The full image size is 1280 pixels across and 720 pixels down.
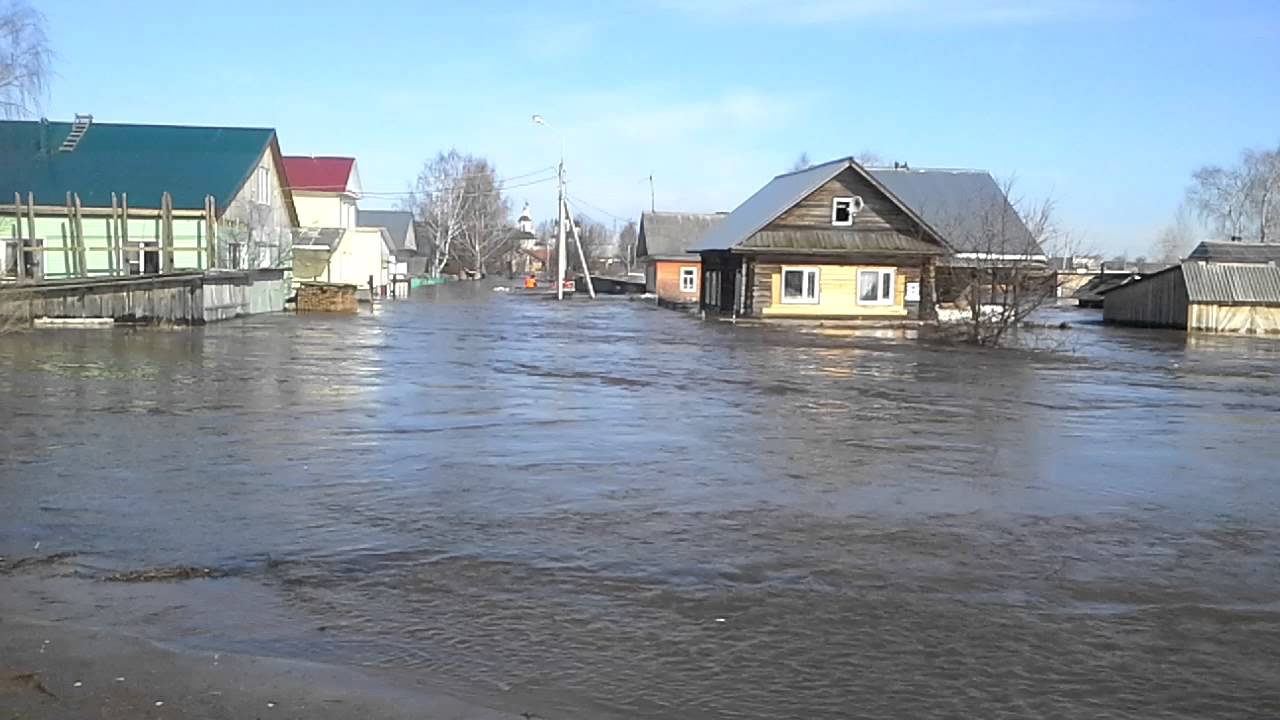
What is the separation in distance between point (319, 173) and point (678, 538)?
216 ft

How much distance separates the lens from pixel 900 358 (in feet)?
89.9

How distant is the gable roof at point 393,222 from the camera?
9488cm

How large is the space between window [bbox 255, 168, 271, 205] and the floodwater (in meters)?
33.1

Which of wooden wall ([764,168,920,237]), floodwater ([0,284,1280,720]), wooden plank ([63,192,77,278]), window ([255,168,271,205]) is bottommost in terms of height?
floodwater ([0,284,1280,720])

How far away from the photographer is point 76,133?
47.7 metres

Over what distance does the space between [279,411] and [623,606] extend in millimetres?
9178

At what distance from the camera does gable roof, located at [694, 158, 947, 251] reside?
42938mm

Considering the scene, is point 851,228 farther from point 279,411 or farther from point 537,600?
point 537,600

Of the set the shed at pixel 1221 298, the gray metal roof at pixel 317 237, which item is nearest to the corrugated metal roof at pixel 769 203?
the shed at pixel 1221 298

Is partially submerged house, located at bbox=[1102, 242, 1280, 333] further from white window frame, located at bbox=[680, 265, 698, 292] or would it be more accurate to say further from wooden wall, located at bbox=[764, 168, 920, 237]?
white window frame, located at bbox=[680, 265, 698, 292]

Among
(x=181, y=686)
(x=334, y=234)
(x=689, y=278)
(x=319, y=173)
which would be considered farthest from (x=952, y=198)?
(x=181, y=686)

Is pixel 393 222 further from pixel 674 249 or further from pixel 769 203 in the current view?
pixel 769 203

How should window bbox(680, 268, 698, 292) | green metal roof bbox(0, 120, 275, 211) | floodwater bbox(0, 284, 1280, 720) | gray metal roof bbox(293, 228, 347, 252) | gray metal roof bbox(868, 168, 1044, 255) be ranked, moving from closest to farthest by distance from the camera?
1. floodwater bbox(0, 284, 1280, 720)
2. green metal roof bbox(0, 120, 275, 211)
3. gray metal roof bbox(868, 168, 1044, 255)
4. gray metal roof bbox(293, 228, 347, 252)
5. window bbox(680, 268, 698, 292)

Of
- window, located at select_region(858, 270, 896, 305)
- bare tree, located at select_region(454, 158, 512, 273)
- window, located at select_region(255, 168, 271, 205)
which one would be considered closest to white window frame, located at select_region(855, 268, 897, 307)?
window, located at select_region(858, 270, 896, 305)
